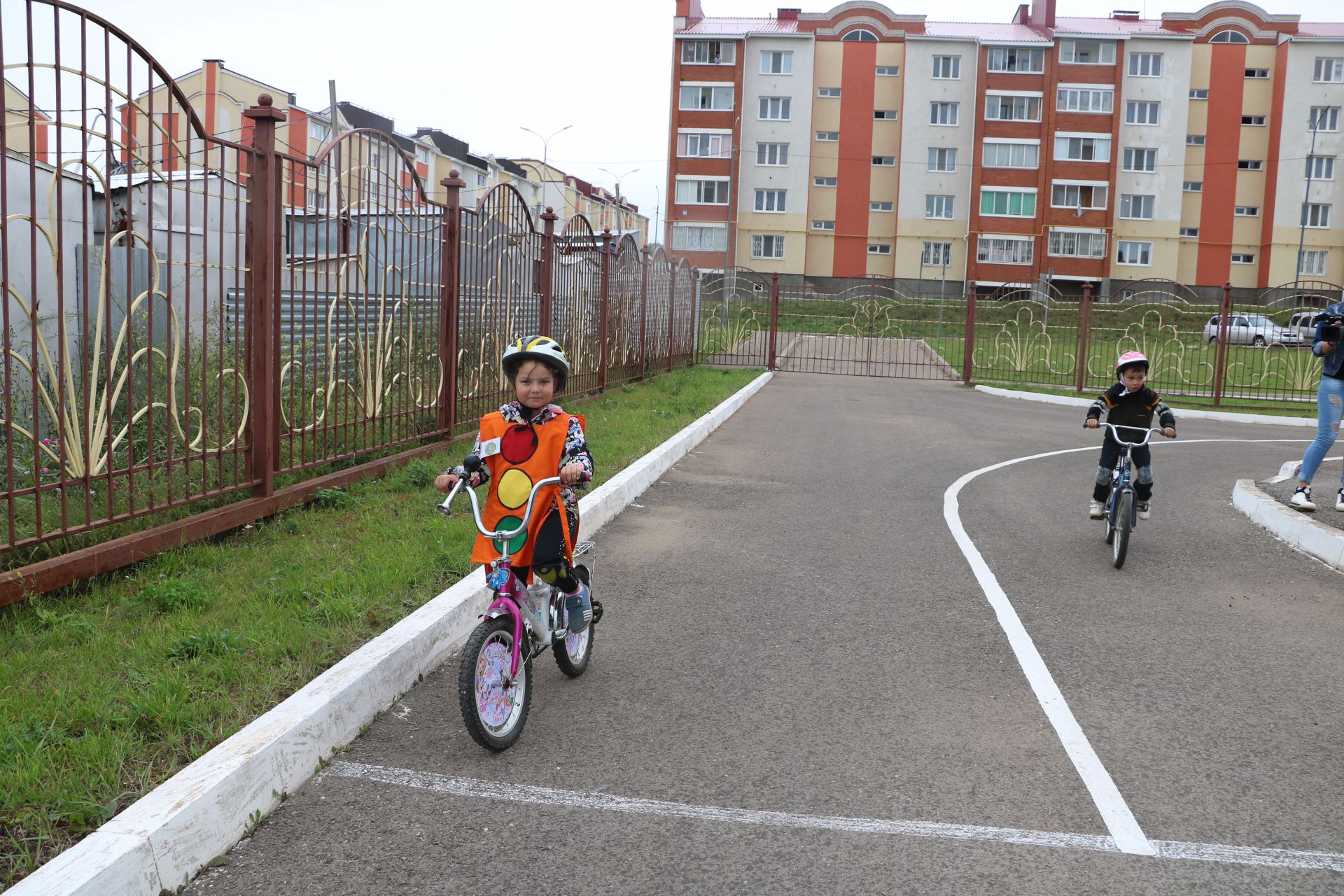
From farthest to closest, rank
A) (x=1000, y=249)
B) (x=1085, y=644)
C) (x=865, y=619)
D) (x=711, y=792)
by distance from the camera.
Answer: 1. (x=1000, y=249)
2. (x=865, y=619)
3. (x=1085, y=644)
4. (x=711, y=792)

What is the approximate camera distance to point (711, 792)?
13.2 feet

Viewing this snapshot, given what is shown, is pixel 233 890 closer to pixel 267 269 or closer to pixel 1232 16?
pixel 267 269

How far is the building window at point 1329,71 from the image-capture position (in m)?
61.4

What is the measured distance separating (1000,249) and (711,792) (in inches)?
2390

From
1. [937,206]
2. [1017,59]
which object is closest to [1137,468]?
[937,206]

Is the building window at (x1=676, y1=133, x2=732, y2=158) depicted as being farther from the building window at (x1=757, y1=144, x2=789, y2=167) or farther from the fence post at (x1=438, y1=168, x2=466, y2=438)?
the fence post at (x1=438, y1=168, x2=466, y2=438)

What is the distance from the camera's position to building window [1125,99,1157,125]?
6159cm

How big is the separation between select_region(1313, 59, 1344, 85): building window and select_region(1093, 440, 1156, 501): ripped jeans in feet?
210

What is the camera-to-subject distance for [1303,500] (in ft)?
31.2

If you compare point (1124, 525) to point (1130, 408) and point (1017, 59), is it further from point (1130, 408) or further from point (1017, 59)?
point (1017, 59)

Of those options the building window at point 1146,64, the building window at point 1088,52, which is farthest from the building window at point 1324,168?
the building window at point 1088,52

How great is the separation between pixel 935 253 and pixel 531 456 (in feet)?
199

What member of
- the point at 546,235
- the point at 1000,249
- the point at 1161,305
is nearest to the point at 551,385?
the point at 546,235

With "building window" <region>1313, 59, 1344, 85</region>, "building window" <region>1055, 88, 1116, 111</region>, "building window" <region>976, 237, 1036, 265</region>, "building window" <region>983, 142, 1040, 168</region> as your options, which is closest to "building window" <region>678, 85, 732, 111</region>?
"building window" <region>983, 142, 1040, 168</region>
